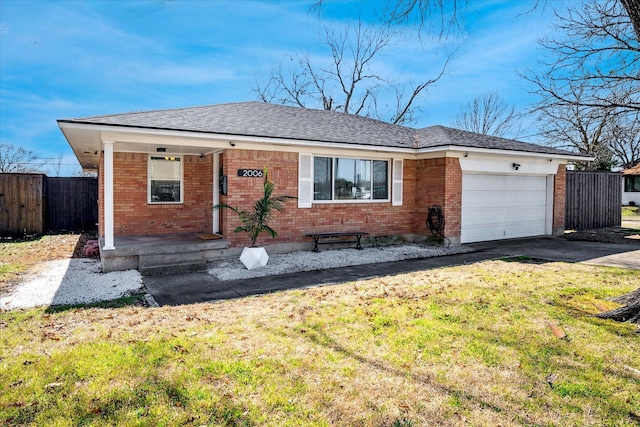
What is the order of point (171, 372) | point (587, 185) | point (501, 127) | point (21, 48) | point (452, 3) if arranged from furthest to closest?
point (501, 127), point (21, 48), point (587, 185), point (452, 3), point (171, 372)

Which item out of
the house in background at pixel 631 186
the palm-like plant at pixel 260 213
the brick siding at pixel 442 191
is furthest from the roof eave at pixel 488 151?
the house in background at pixel 631 186

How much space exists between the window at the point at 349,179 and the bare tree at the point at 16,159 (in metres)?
24.3

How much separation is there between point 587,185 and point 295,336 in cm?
1698

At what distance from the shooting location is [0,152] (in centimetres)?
2548

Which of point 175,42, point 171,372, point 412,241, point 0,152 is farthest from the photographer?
point 0,152

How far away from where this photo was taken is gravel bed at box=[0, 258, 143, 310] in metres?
6.28

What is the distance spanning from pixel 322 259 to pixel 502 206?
7.26m

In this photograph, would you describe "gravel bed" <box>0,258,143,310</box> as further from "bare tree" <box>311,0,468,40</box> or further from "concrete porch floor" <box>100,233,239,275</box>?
"bare tree" <box>311,0,468,40</box>

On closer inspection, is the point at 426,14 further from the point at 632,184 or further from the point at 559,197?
the point at 632,184

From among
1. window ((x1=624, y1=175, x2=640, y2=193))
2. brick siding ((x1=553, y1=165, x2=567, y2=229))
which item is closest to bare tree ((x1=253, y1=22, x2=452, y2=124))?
brick siding ((x1=553, y1=165, x2=567, y2=229))

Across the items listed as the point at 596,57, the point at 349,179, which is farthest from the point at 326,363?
the point at 596,57

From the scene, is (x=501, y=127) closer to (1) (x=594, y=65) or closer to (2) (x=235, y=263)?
(1) (x=594, y=65)

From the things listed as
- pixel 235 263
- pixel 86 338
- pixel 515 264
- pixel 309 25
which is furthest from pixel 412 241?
pixel 86 338

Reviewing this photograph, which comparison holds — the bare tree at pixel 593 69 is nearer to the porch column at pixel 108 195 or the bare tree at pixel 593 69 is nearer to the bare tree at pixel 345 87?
the porch column at pixel 108 195
